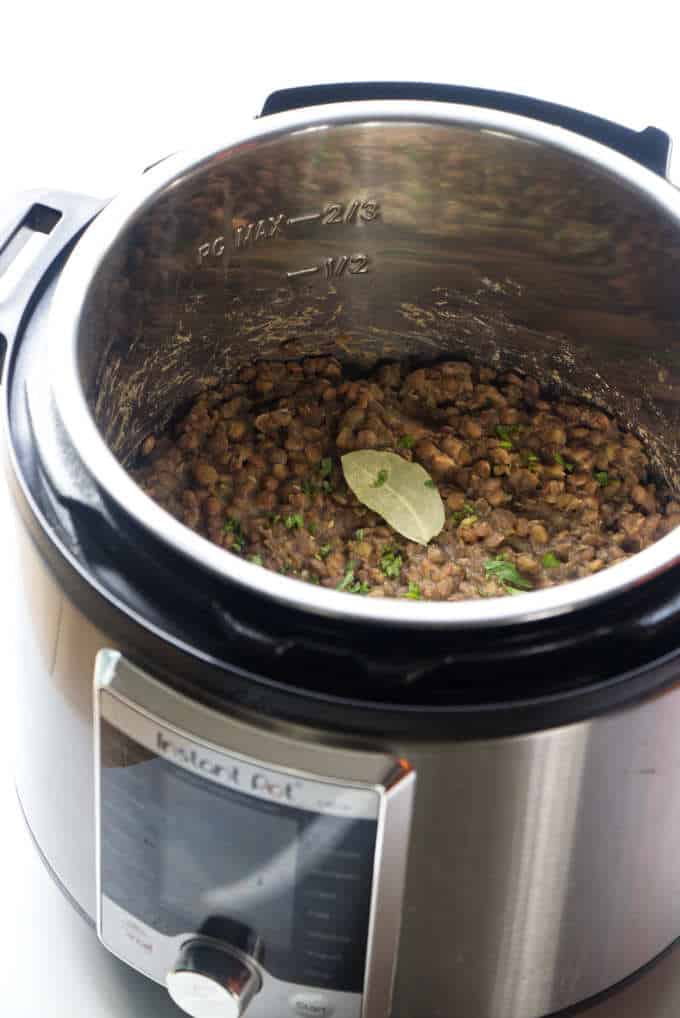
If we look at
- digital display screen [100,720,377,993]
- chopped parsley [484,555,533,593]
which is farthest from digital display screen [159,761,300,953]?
chopped parsley [484,555,533,593]

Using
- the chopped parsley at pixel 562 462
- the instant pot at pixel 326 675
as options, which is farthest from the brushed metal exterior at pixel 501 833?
the chopped parsley at pixel 562 462

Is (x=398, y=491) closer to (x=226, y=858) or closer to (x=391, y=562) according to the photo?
(x=391, y=562)

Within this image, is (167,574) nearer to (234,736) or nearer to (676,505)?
(234,736)

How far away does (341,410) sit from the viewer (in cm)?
142

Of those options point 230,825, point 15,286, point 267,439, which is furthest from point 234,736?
point 267,439

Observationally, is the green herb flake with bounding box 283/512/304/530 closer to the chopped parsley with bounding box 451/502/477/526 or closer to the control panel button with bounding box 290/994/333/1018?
the chopped parsley with bounding box 451/502/477/526

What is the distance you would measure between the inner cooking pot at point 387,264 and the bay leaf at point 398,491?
137 millimetres

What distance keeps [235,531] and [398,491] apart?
15cm

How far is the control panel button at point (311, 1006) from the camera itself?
100 cm

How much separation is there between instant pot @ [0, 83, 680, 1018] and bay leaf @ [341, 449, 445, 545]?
7.5 inches

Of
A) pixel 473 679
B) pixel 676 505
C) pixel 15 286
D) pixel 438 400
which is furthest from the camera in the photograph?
pixel 438 400

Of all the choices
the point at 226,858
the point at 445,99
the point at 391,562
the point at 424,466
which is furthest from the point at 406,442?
the point at 226,858

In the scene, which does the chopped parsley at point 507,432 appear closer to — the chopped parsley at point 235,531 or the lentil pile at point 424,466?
the lentil pile at point 424,466

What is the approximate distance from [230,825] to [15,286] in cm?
40
